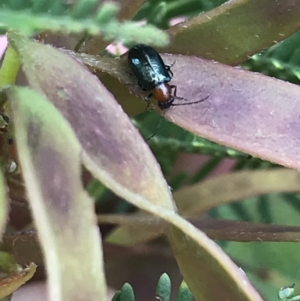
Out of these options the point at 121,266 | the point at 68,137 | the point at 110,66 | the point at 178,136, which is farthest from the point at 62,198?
the point at 121,266

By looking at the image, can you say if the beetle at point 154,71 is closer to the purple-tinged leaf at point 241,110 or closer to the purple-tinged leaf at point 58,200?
the purple-tinged leaf at point 241,110

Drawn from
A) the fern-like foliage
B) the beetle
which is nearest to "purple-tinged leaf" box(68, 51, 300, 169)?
the beetle

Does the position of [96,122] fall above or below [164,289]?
above

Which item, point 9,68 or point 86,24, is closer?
point 86,24

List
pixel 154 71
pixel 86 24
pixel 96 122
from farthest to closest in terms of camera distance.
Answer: pixel 154 71, pixel 96 122, pixel 86 24

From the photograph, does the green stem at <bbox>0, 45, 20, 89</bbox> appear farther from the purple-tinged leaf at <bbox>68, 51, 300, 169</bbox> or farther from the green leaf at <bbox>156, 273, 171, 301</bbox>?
the green leaf at <bbox>156, 273, 171, 301</bbox>

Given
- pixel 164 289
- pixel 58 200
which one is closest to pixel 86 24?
pixel 58 200

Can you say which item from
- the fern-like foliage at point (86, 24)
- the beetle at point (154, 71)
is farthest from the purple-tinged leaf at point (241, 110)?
the fern-like foliage at point (86, 24)

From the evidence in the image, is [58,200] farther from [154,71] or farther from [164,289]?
[154,71]
